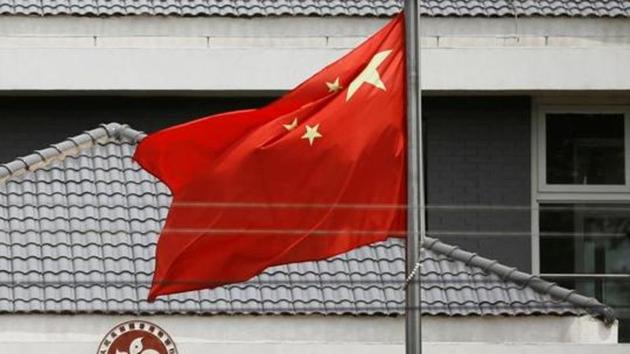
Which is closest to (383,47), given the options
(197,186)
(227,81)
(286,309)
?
(197,186)

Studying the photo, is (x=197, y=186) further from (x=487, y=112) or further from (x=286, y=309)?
(x=487, y=112)

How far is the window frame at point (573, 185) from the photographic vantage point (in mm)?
24672

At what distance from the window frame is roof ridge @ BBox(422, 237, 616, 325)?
308cm

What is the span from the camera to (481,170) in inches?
967

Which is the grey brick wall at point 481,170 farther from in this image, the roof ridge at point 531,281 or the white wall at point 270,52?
the roof ridge at point 531,281

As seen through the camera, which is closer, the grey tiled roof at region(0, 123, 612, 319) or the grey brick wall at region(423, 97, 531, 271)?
the grey tiled roof at region(0, 123, 612, 319)

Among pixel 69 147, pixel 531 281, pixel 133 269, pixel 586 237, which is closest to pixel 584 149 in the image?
pixel 586 237

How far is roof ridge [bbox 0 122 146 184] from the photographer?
22.0 metres

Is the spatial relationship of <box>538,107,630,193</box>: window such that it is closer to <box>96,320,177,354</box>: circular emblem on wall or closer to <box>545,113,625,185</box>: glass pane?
<box>545,113,625,185</box>: glass pane

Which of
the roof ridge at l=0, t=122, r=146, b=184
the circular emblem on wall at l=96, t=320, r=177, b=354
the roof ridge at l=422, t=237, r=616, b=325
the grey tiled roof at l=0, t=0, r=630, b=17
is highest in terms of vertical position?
the grey tiled roof at l=0, t=0, r=630, b=17

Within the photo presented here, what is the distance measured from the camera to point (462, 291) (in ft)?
69.5

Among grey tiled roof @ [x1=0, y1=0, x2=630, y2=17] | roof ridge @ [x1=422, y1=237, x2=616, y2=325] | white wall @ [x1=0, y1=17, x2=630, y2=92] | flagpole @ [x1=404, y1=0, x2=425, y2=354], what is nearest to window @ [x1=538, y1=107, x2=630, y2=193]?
white wall @ [x1=0, y1=17, x2=630, y2=92]

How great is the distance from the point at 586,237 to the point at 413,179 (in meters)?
8.93

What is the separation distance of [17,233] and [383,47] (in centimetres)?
600
